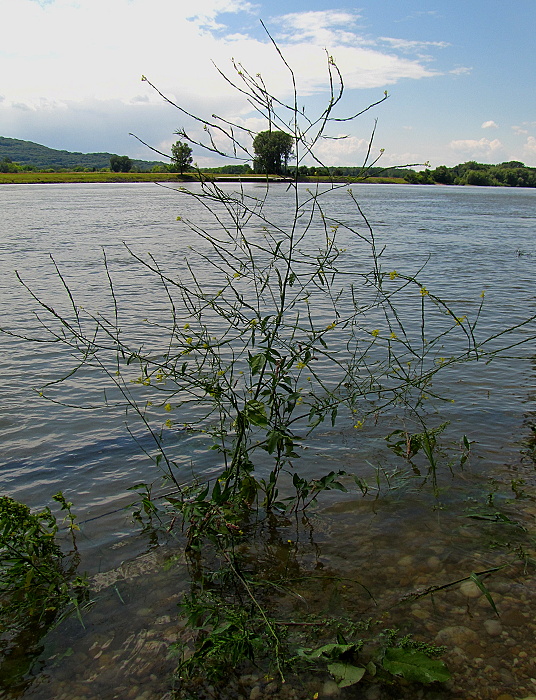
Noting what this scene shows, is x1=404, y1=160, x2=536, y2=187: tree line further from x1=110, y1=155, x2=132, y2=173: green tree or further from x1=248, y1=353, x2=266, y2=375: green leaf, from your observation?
x1=248, y1=353, x2=266, y2=375: green leaf

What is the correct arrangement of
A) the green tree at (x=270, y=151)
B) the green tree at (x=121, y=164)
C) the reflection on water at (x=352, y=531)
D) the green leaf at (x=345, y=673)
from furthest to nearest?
the green tree at (x=121, y=164), the green tree at (x=270, y=151), the reflection on water at (x=352, y=531), the green leaf at (x=345, y=673)

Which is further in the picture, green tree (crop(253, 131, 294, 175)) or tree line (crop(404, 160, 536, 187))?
tree line (crop(404, 160, 536, 187))

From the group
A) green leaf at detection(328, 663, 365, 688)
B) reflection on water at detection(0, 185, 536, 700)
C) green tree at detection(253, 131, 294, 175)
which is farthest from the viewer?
green tree at detection(253, 131, 294, 175)

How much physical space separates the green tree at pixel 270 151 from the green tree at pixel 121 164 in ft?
542

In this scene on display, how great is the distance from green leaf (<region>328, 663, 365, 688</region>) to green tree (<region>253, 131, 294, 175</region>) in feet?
10.5

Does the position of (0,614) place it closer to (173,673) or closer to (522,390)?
(173,673)

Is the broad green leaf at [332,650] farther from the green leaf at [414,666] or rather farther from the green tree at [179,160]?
the green tree at [179,160]

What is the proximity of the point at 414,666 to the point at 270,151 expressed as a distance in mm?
3649

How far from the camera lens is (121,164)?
15925 centimetres

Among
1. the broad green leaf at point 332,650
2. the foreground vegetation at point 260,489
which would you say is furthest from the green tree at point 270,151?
the broad green leaf at point 332,650

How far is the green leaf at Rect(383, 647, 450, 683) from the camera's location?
2.89 metres

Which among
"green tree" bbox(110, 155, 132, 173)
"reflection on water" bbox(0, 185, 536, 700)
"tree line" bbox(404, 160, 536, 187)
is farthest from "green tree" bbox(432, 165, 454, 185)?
"reflection on water" bbox(0, 185, 536, 700)

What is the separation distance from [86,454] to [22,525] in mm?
2301

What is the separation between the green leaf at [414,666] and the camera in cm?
289
